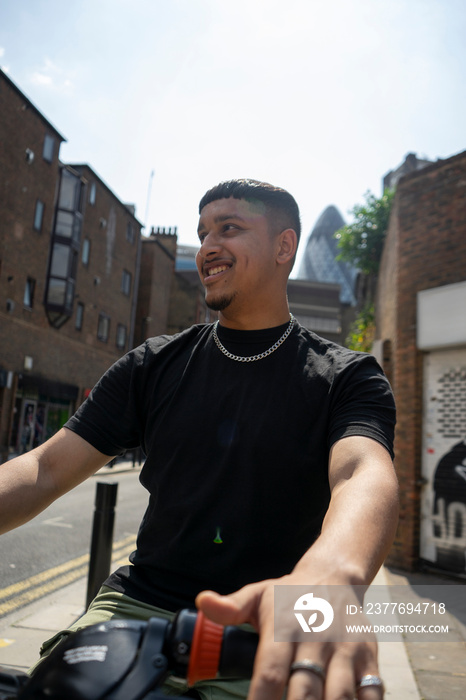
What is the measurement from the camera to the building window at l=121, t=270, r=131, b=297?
36.4 metres

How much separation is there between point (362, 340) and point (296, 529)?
43.9 feet

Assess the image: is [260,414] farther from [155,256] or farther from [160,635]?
[155,256]

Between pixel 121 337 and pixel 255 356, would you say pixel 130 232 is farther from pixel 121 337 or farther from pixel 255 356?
pixel 255 356

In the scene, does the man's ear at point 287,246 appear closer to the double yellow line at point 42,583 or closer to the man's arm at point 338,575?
the man's arm at point 338,575

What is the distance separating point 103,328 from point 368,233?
76.3 feet

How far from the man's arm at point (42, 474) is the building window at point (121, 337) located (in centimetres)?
3493

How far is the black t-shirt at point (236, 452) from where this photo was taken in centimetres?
167

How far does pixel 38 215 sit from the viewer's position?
25938 millimetres

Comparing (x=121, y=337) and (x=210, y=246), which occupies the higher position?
(x=121, y=337)

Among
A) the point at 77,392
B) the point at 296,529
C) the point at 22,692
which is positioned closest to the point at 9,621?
the point at 296,529

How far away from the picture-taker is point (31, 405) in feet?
85.7

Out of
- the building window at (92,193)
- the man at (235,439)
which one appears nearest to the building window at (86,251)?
the building window at (92,193)

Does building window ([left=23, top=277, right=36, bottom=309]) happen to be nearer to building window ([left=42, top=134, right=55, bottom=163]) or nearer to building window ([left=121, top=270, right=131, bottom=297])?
building window ([left=42, top=134, right=55, bottom=163])

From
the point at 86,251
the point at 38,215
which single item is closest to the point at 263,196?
the point at 38,215
